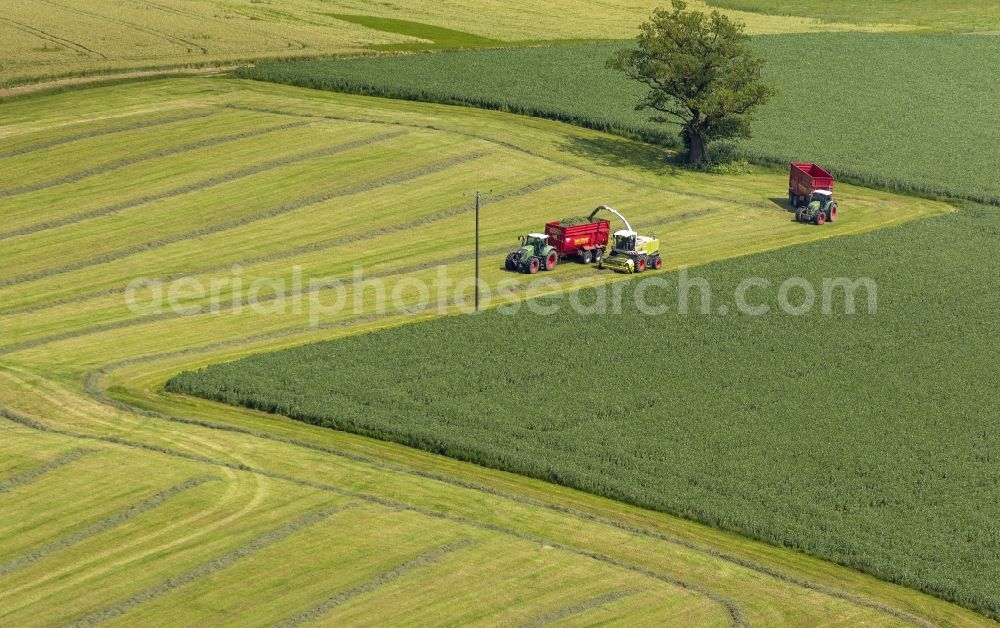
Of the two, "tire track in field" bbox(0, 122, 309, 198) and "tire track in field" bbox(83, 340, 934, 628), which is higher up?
"tire track in field" bbox(0, 122, 309, 198)

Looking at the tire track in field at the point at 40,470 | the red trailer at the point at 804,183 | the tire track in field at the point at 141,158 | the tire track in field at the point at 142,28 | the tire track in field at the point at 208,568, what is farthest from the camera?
the tire track in field at the point at 142,28

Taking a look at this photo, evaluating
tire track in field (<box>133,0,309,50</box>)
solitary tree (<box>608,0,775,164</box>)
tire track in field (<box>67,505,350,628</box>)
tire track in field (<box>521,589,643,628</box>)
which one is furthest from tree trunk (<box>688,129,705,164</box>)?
tire track in field (<box>521,589,643,628</box>)

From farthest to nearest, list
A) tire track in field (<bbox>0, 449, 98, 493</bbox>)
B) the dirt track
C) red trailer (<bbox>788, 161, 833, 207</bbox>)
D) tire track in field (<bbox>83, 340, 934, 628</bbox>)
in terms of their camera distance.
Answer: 1. the dirt track
2. red trailer (<bbox>788, 161, 833, 207</bbox>)
3. tire track in field (<bbox>0, 449, 98, 493</bbox>)
4. tire track in field (<bbox>83, 340, 934, 628</bbox>)

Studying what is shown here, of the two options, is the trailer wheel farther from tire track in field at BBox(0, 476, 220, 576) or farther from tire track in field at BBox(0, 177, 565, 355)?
tire track in field at BBox(0, 476, 220, 576)

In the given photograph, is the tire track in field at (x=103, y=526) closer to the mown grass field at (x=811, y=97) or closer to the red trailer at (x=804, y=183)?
the red trailer at (x=804, y=183)

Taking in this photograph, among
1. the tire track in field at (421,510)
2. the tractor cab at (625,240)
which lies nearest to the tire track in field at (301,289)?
the tractor cab at (625,240)

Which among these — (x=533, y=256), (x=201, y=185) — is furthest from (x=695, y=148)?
(x=201, y=185)

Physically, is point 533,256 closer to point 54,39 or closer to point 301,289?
point 301,289

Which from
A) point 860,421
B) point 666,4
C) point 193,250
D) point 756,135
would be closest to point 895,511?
point 860,421
